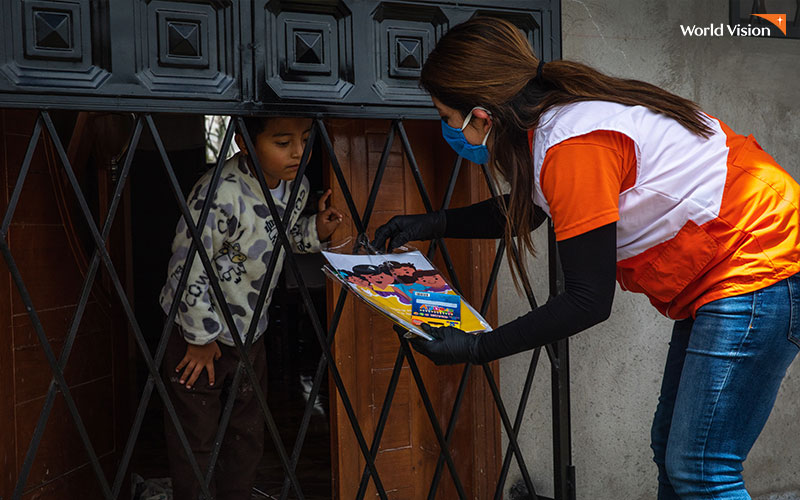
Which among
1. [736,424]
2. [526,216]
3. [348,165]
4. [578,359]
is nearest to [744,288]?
[736,424]

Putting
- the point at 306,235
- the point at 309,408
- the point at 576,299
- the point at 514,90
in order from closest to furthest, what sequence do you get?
1. the point at 576,299
2. the point at 514,90
3. the point at 309,408
4. the point at 306,235

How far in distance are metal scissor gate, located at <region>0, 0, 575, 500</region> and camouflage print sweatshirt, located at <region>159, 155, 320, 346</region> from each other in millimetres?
188

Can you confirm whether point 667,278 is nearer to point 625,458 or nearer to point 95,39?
point 625,458

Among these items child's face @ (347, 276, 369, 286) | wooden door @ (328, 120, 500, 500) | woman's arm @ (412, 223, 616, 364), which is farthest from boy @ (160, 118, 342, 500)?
woman's arm @ (412, 223, 616, 364)

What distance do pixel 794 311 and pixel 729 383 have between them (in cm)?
21

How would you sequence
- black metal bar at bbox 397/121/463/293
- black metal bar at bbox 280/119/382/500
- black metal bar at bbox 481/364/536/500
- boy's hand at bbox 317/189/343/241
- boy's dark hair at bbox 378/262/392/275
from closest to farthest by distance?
boy's dark hair at bbox 378/262/392/275
black metal bar at bbox 280/119/382/500
black metal bar at bbox 397/121/463/293
black metal bar at bbox 481/364/536/500
boy's hand at bbox 317/189/343/241

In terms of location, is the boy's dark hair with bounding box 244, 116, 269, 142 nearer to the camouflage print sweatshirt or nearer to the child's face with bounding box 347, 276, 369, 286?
the camouflage print sweatshirt

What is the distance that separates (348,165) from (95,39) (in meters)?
0.93

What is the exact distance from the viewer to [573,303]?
5.18 ft

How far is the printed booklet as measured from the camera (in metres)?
1.73

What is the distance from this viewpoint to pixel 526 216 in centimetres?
175

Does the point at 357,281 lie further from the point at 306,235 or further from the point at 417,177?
the point at 306,235

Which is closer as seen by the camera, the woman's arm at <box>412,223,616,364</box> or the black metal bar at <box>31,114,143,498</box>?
the woman's arm at <box>412,223,616,364</box>

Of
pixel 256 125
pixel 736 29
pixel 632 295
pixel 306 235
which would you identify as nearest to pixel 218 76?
pixel 256 125
